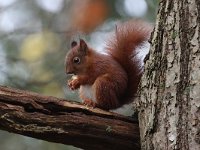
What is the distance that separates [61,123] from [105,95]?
1.24 feet

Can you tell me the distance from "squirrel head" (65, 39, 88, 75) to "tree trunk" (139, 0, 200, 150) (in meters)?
0.59

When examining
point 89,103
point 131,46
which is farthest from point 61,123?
point 131,46

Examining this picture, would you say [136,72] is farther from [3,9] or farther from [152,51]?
[3,9]

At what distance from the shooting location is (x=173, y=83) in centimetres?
198

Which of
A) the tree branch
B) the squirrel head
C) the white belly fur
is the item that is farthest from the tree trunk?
the squirrel head

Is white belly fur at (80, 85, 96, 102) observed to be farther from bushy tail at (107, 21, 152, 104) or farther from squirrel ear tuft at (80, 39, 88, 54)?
squirrel ear tuft at (80, 39, 88, 54)

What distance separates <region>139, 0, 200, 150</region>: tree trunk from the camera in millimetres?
1902

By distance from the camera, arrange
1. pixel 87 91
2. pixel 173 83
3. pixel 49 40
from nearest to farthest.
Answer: pixel 173 83 → pixel 87 91 → pixel 49 40

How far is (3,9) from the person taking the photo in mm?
4020

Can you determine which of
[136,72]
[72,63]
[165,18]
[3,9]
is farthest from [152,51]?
[3,9]

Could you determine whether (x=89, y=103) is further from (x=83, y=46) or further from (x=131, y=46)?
(x=83, y=46)

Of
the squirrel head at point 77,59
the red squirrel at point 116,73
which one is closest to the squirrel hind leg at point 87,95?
the red squirrel at point 116,73

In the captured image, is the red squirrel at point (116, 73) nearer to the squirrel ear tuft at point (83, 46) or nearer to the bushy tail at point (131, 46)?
the bushy tail at point (131, 46)

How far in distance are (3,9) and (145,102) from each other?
221 centimetres
